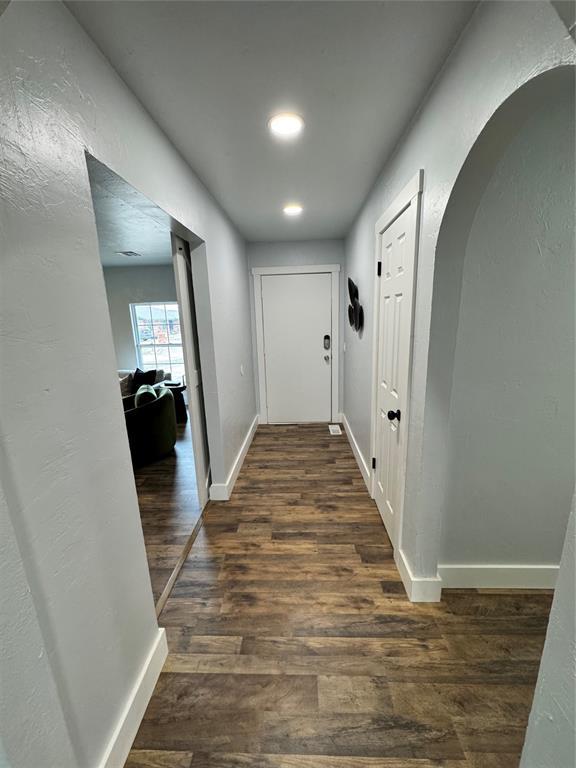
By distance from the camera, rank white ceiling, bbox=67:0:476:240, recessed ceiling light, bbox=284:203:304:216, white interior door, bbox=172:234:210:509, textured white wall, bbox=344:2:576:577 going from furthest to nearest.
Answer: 1. recessed ceiling light, bbox=284:203:304:216
2. white interior door, bbox=172:234:210:509
3. white ceiling, bbox=67:0:476:240
4. textured white wall, bbox=344:2:576:577

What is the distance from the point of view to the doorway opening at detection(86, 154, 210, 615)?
1.78 meters

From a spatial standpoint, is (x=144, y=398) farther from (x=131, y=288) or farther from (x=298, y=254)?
(x=131, y=288)

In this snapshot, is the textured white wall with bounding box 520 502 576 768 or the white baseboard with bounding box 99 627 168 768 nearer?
the textured white wall with bounding box 520 502 576 768

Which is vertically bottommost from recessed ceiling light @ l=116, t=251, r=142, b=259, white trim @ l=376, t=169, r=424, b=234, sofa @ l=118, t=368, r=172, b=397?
sofa @ l=118, t=368, r=172, b=397

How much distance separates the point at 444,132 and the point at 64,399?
5.13 feet

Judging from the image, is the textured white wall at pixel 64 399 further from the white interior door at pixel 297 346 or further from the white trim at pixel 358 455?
the white interior door at pixel 297 346

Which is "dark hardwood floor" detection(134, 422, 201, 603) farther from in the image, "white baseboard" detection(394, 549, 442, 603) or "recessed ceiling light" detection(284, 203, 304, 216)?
"recessed ceiling light" detection(284, 203, 304, 216)

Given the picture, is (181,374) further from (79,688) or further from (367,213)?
(79,688)

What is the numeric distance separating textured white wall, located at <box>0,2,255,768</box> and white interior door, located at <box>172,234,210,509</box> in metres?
0.86

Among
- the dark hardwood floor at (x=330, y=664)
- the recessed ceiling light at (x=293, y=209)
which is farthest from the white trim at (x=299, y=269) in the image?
the dark hardwood floor at (x=330, y=664)

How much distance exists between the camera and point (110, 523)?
1027 mm

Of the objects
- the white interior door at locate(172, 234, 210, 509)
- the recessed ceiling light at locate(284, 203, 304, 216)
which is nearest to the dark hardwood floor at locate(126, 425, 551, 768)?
the white interior door at locate(172, 234, 210, 509)

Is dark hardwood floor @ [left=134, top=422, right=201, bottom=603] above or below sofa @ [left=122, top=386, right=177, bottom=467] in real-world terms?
below

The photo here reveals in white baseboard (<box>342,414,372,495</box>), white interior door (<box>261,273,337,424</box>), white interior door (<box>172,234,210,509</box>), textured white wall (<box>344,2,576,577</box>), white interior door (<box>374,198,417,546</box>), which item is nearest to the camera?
textured white wall (<box>344,2,576,577</box>)
